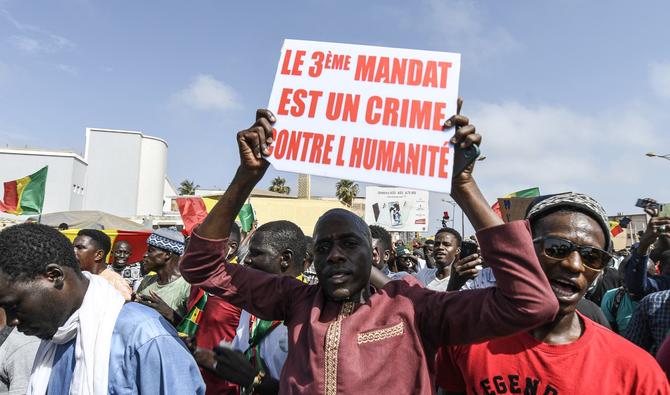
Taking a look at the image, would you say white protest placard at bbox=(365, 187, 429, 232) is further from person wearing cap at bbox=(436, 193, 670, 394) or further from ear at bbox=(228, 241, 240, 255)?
person wearing cap at bbox=(436, 193, 670, 394)

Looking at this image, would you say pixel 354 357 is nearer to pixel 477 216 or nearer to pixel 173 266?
pixel 477 216

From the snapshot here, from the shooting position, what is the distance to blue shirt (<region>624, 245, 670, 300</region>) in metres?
4.33

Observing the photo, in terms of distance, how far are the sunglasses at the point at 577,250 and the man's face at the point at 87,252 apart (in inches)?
183

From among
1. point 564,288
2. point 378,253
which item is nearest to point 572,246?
point 564,288

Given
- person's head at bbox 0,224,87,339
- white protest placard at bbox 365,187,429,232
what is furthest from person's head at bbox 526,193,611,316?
white protest placard at bbox 365,187,429,232

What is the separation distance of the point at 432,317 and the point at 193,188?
74932mm

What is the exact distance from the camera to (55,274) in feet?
6.76

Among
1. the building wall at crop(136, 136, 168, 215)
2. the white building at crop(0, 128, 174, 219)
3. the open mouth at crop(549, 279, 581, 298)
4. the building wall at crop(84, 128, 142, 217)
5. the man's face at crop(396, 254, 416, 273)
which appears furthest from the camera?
the building wall at crop(136, 136, 168, 215)

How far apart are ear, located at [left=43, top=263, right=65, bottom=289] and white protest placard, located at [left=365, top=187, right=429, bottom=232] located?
40.9 ft

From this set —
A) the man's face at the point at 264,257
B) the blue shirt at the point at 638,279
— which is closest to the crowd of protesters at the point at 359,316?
the man's face at the point at 264,257

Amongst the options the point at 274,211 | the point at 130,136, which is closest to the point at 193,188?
the point at 130,136

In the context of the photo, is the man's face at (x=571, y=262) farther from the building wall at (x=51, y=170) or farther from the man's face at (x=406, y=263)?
the building wall at (x=51, y=170)

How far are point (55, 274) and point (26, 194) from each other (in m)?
11.3

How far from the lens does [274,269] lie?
11.8 ft
